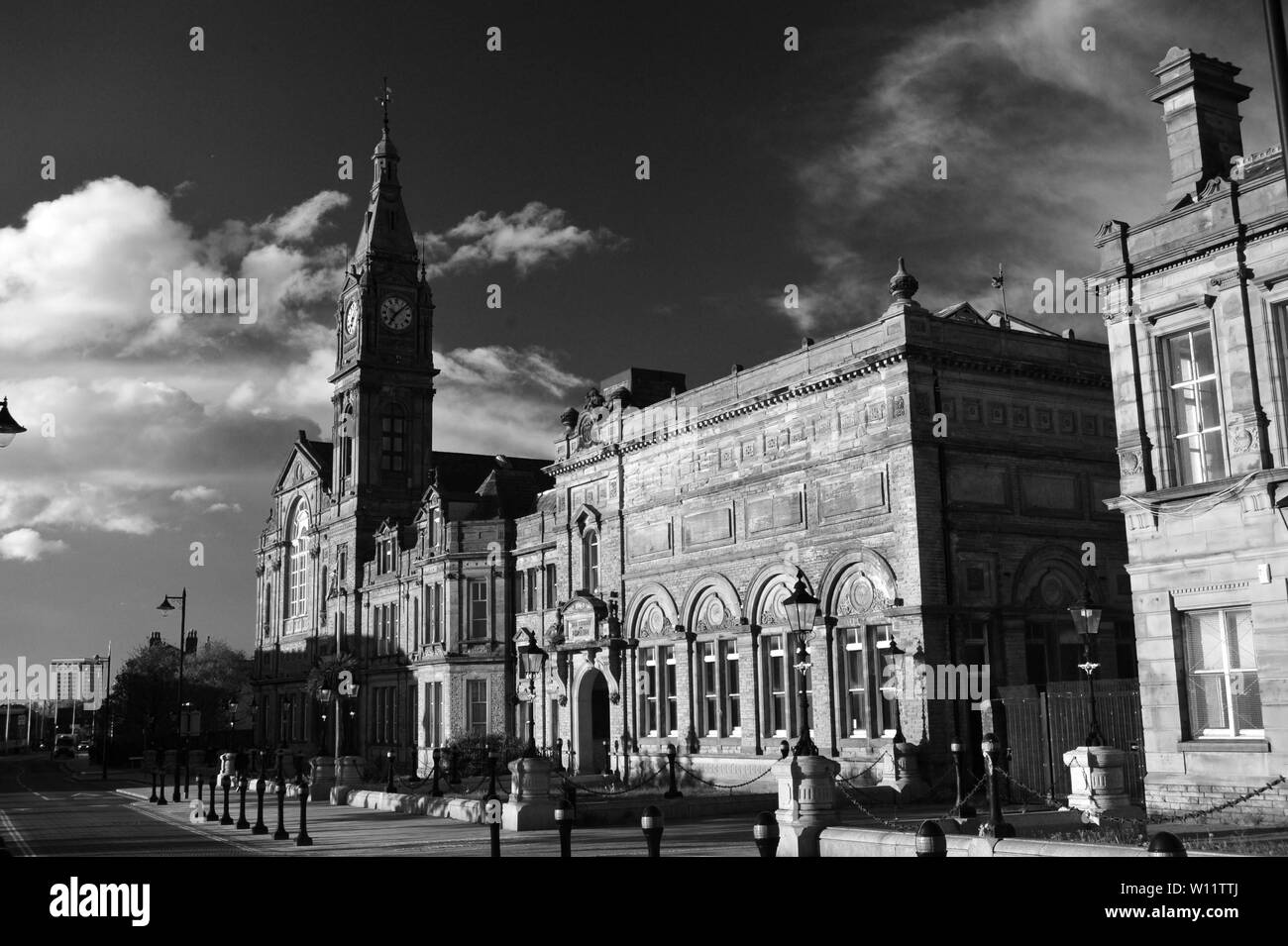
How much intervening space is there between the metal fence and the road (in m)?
6.16

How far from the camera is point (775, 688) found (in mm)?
34656

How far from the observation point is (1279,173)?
777 inches

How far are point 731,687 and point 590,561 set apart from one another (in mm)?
9401

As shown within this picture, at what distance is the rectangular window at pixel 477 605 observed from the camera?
179 feet

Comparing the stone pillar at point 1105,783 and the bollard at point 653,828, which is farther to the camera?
the stone pillar at point 1105,783

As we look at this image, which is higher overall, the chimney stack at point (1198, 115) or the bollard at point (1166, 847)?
the chimney stack at point (1198, 115)

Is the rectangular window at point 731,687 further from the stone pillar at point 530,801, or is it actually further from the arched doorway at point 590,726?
the stone pillar at point 530,801

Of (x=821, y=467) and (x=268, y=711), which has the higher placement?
(x=821, y=467)

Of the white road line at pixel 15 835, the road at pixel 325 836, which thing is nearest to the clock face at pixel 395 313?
the road at pixel 325 836

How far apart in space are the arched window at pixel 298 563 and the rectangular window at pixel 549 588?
94.0ft

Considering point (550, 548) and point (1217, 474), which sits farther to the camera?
point (550, 548)
